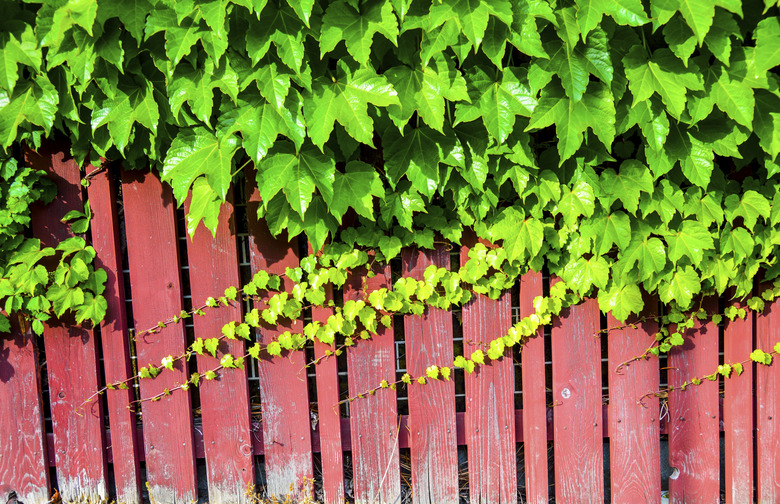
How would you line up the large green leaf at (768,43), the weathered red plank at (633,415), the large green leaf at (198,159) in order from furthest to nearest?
the weathered red plank at (633,415)
the large green leaf at (198,159)
the large green leaf at (768,43)

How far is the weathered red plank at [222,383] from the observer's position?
7.66 feet

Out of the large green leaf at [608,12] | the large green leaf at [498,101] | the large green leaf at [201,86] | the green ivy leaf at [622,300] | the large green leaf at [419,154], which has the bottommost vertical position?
the green ivy leaf at [622,300]

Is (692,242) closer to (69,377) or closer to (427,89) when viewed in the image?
(427,89)

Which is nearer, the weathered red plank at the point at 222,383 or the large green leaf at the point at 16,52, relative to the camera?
the large green leaf at the point at 16,52

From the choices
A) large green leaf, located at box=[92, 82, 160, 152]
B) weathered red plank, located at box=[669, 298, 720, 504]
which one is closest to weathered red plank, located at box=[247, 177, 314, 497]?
Result: large green leaf, located at box=[92, 82, 160, 152]

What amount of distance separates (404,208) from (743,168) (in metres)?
1.32

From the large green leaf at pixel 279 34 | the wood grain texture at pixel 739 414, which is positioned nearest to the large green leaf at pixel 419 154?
the large green leaf at pixel 279 34

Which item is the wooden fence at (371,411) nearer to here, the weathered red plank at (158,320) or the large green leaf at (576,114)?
the weathered red plank at (158,320)

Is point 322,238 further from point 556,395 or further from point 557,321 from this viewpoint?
point 556,395

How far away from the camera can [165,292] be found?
2.37 m

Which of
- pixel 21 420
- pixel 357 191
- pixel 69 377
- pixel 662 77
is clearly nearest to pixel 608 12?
pixel 662 77

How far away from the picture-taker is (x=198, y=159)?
1963mm

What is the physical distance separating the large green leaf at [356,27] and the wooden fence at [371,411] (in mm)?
866

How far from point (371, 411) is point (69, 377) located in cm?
126
